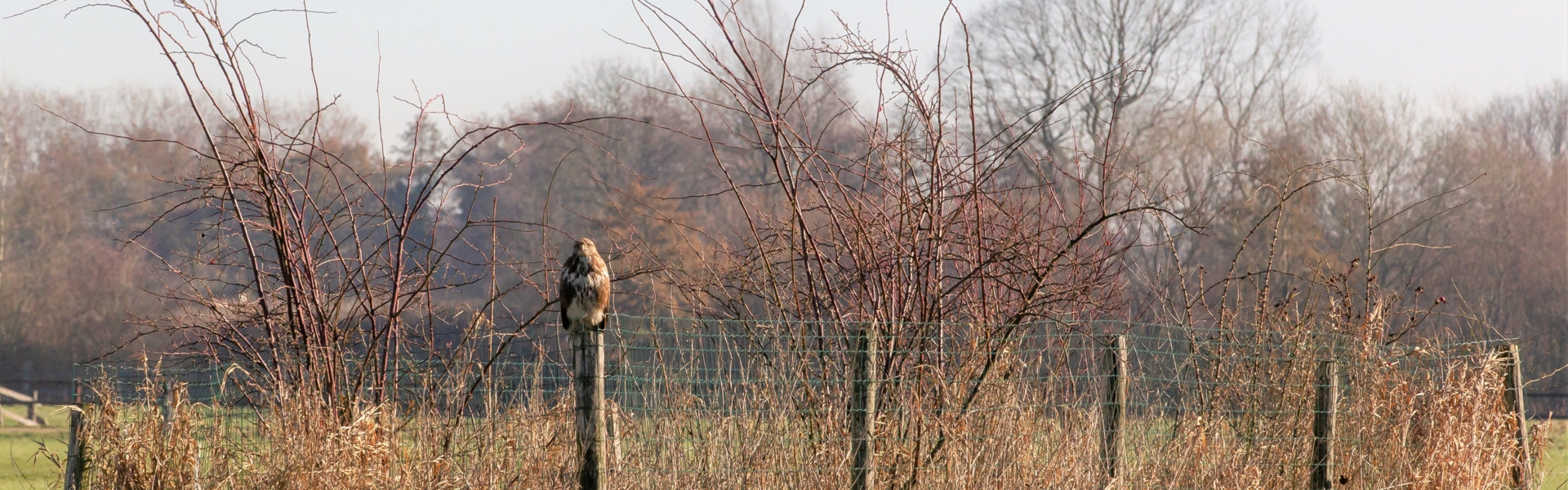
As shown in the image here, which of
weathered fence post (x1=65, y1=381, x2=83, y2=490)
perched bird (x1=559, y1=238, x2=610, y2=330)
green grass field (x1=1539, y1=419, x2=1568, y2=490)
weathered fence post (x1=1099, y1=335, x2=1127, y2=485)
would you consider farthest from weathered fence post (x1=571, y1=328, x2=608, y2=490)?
green grass field (x1=1539, y1=419, x2=1568, y2=490)

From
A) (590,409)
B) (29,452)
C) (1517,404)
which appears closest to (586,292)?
(590,409)

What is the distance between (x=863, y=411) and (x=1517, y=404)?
3841 millimetres

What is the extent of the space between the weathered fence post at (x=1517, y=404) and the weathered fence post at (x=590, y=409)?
15.2 feet

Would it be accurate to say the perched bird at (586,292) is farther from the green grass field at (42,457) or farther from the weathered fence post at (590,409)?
the green grass field at (42,457)

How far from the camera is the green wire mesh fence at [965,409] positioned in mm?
4914

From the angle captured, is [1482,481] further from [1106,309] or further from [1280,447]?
[1106,309]

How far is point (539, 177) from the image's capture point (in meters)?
37.5

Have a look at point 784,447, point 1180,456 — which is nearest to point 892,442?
point 784,447

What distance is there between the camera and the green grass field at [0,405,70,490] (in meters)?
6.97

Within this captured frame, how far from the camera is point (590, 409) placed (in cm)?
465

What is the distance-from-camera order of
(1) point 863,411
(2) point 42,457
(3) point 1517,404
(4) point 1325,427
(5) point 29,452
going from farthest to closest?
(5) point 29,452 → (2) point 42,457 → (3) point 1517,404 → (4) point 1325,427 → (1) point 863,411

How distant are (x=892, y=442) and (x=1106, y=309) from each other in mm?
1656

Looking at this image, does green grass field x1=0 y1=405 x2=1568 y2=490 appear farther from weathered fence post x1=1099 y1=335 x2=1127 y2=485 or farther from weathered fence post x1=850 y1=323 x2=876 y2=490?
weathered fence post x1=850 y1=323 x2=876 y2=490

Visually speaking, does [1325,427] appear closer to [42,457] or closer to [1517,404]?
[1517,404]
